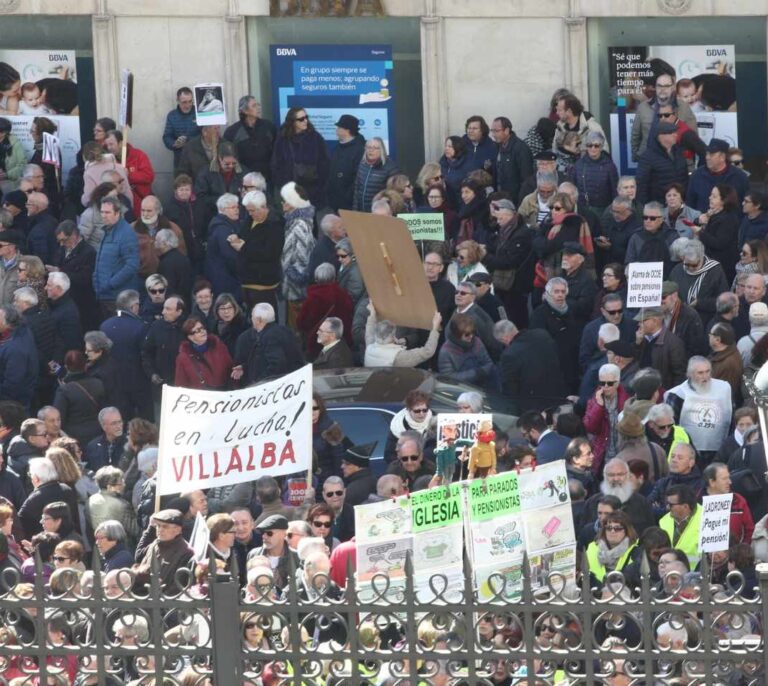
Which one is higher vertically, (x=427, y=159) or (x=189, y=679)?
(x=427, y=159)

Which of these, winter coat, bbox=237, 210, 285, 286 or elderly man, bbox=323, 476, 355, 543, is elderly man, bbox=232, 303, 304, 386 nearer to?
winter coat, bbox=237, 210, 285, 286

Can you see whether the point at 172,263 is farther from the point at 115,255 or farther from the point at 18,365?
the point at 18,365

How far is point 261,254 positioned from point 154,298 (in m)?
1.12

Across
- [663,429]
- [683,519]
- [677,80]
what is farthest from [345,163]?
[683,519]

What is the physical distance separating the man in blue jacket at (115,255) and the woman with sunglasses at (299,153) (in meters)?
2.37

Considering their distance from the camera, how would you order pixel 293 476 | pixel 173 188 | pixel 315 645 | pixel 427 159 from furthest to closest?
pixel 427 159 < pixel 173 188 < pixel 293 476 < pixel 315 645

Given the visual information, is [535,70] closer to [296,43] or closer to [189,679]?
[296,43]

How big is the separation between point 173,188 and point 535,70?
4.64 m

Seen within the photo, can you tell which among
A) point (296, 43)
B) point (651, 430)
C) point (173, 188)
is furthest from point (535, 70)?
point (651, 430)

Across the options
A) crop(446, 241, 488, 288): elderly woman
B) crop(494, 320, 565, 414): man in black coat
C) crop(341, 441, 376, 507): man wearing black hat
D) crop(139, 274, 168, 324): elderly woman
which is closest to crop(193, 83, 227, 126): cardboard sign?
crop(139, 274, 168, 324): elderly woman

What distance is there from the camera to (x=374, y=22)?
24.5 metres

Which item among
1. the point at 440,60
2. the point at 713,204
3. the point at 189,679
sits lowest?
the point at 189,679

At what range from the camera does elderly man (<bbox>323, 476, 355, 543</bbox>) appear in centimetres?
1537

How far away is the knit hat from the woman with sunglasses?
135 centimetres
